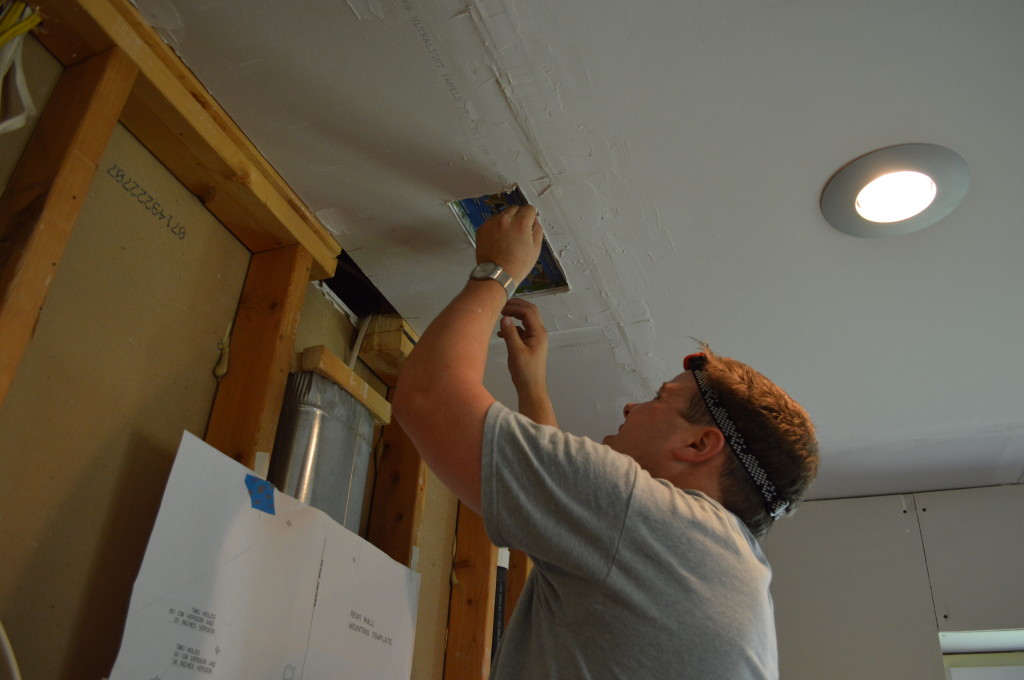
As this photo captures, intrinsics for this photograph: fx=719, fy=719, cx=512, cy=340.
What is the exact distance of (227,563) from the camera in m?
1.00

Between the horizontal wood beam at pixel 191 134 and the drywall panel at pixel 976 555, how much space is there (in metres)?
2.16

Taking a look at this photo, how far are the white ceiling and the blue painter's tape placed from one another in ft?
1.79

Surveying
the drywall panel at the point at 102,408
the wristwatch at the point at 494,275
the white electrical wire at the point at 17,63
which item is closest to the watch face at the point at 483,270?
the wristwatch at the point at 494,275

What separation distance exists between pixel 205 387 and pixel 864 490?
7.25 ft

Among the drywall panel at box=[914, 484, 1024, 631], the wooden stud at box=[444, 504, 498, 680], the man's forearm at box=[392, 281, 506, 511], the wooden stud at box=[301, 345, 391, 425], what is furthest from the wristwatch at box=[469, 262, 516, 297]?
the drywall panel at box=[914, 484, 1024, 631]

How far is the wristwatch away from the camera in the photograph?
1032 mm

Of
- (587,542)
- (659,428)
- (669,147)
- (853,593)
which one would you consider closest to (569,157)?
(669,147)

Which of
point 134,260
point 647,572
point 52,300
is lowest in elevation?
point 647,572

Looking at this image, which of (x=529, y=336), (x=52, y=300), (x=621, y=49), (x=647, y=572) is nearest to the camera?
(x=647, y=572)

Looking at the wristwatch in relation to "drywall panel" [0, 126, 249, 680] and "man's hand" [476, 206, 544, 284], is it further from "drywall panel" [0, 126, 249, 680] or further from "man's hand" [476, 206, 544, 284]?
"drywall panel" [0, 126, 249, 680]

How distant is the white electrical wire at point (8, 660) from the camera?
2.49 ft

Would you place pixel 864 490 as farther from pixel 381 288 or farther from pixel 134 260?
pixel 134 260

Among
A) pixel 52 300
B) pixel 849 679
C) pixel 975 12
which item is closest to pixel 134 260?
pixel 52 300

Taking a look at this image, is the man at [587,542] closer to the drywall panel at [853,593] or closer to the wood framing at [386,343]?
the wood framing at [386,343]
